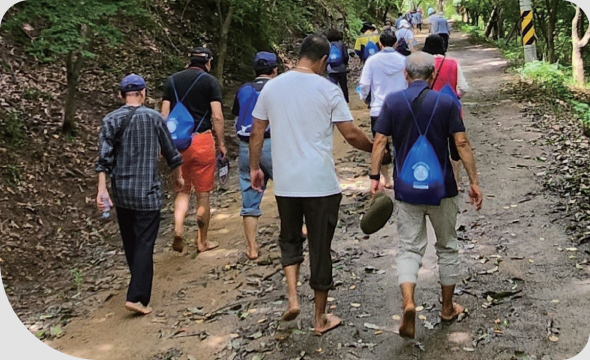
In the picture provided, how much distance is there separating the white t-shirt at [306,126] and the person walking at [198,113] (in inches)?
66.0

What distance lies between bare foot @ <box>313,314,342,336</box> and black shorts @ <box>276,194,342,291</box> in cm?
27

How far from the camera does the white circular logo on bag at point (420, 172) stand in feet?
12.5

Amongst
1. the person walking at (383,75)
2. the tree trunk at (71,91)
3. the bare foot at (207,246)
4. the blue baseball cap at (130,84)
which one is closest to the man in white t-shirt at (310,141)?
the blue baseball cap at (130,84)

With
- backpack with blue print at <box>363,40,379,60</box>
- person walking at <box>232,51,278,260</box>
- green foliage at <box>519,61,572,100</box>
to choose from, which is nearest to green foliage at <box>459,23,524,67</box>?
green foliage at <box>519,61,572,100</box>

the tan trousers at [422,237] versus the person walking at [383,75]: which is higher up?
the person walking at [383,75]

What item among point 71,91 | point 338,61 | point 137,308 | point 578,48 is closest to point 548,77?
point 578,48

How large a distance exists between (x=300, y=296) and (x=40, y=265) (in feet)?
11.0

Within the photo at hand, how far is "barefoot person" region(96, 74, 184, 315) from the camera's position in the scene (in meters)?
4.68

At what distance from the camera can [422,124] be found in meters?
3.80

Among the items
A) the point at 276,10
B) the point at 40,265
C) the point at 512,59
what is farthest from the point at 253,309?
the point at 512,59

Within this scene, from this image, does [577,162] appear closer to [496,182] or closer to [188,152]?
[496,182]

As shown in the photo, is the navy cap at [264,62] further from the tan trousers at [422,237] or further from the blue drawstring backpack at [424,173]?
the tan trousers at [422,237]

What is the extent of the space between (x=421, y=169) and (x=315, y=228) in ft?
2.67

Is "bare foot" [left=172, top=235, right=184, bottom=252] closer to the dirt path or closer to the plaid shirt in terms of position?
the dirt path
